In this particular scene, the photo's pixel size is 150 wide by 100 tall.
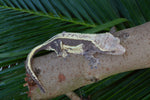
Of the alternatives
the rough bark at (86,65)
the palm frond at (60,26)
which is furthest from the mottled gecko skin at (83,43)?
the rough bark at (86,65)

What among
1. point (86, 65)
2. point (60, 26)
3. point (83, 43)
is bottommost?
point (83, 43)

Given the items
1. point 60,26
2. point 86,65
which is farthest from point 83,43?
point 86,65

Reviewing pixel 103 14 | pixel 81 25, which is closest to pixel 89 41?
pixel 81 25

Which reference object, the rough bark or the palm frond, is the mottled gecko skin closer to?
the palm frond

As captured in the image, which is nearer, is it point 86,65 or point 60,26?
point 86,65

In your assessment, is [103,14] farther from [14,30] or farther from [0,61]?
[0,61]

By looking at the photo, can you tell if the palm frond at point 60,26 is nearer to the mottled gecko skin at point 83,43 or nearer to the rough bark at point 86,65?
the mottled gecko skin at point 83,43

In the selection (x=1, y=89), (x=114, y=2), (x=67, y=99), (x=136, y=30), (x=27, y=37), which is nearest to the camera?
(x=136, y=30)

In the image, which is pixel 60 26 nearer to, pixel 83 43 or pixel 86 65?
pixel 83 43

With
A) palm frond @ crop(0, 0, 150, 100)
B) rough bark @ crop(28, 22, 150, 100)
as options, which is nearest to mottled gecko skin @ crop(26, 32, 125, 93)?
palm frond @ crop(0, 0, 150, 100)
